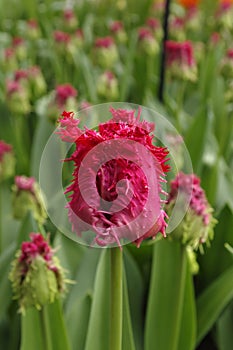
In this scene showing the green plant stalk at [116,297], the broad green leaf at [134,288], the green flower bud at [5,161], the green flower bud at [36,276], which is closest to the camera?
the green plant stalk at [116,297]

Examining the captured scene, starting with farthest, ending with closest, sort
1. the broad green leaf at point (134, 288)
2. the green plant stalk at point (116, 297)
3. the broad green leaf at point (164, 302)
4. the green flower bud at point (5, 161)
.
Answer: the green flower bud at point (5, 161), the broad green leaf at point (134, 288), the broad green leaf at point (164, 302), the green plant stalk at point (116, 297)

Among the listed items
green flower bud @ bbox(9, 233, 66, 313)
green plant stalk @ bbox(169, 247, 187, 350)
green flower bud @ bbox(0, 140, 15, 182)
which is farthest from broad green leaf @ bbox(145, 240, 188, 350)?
green flower bud @ bbox(0, 140, 15, 182)

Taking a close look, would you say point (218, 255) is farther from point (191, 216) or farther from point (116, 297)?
point (116, 297)

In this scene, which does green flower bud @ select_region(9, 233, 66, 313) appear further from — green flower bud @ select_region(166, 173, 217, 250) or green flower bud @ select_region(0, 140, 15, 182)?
green flower bud @ select_region(0, 140, 15, 182)

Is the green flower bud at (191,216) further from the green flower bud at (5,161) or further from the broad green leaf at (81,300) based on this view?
the green flower bud at (5,161)

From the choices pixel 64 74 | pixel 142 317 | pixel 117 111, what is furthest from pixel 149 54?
pixel 117 111

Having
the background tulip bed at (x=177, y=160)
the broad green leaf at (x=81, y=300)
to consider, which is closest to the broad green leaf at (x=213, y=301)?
the background tulip bed at (x=177, y=160)

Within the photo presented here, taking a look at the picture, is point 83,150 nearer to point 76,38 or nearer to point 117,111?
point 117,111

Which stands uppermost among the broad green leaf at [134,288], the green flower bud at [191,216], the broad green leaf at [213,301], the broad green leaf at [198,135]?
the broad green leaf at [198,135]
